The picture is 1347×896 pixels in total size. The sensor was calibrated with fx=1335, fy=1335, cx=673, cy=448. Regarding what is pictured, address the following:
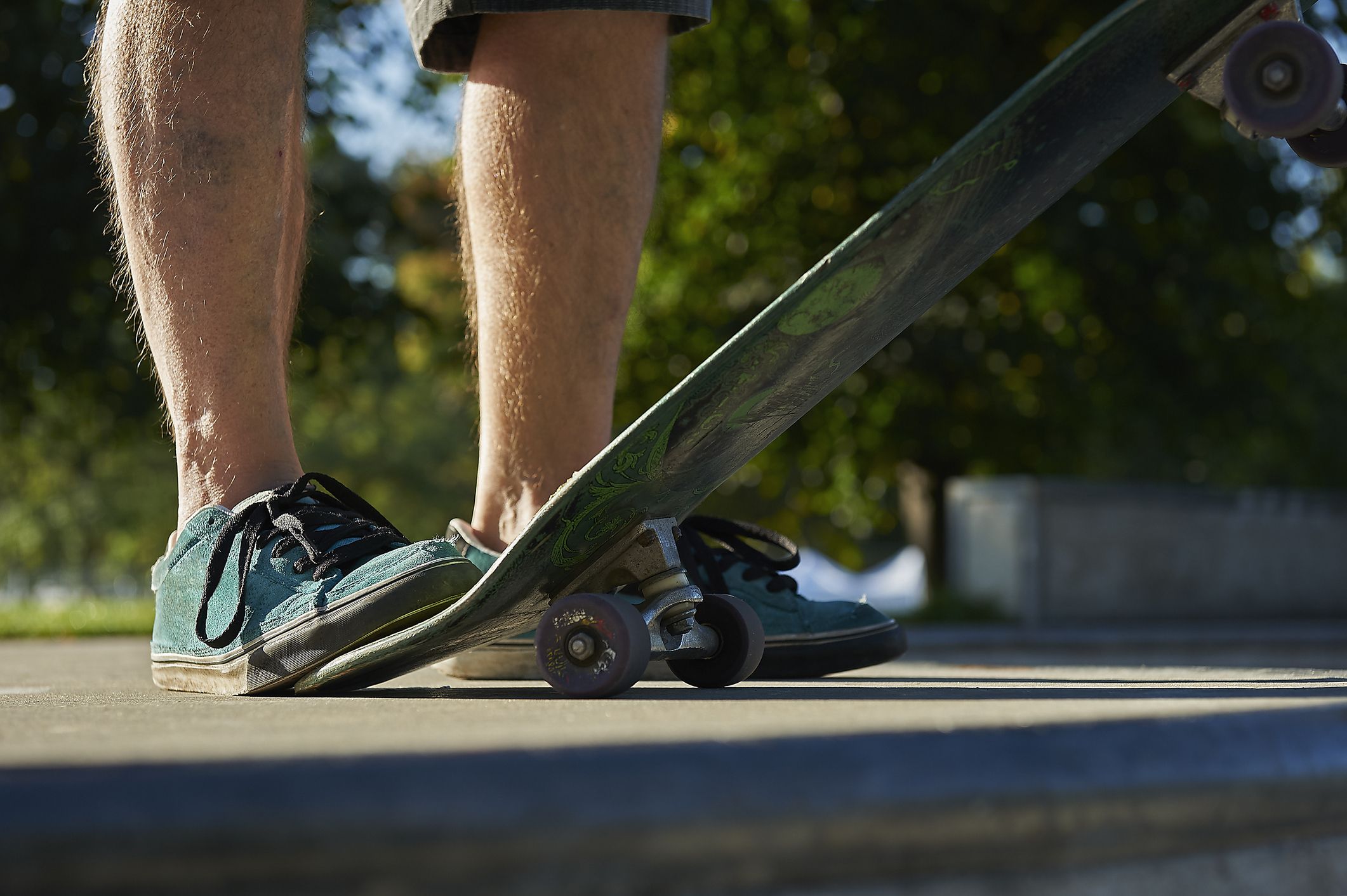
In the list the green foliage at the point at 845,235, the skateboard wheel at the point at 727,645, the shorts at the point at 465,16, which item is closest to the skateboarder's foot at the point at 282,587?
the skateboard wheel at the point at 727,645

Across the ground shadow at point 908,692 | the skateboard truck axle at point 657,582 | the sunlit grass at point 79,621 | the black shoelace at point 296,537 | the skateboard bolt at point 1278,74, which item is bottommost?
the sunlit grass at point 79,621

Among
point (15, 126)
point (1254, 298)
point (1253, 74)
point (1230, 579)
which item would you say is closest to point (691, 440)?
point (1253, 74)

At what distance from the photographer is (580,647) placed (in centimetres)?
171

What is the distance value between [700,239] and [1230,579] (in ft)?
21.2

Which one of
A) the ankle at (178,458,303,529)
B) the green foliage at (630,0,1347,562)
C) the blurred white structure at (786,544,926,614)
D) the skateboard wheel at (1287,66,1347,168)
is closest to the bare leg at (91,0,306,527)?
the ankle at (178,458,303,529)

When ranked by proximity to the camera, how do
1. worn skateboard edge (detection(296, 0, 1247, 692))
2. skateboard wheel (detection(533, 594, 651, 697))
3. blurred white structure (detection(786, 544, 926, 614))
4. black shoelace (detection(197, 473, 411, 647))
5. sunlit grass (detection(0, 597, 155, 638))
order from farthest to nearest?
blurred white structure (detection(786, 544, 926, 614))
sunlit grass (detection(0, 597, 155, 638))
black shoelace (detection(197, 473, 411, 647))
skateboard wheel (detection(533, 594, 651, 697))
worn skateboard edge (detection(296, 0, 1247, 692))

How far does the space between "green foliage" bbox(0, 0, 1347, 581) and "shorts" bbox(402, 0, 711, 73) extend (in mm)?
9706

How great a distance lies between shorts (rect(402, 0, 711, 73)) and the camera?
7.54ft

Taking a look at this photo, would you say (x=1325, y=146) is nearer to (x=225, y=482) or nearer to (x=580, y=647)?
(x=580, y=647)

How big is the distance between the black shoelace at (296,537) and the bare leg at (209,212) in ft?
0.33

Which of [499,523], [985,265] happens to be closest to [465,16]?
[499,523]

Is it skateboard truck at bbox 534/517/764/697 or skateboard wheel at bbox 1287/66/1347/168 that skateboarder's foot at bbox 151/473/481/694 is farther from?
skateboard wheel at bbox 1287/66/1347/168

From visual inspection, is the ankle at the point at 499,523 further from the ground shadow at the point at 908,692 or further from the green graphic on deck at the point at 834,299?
the green graphic on deck at the point at 834,299

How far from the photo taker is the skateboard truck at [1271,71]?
156 cm
